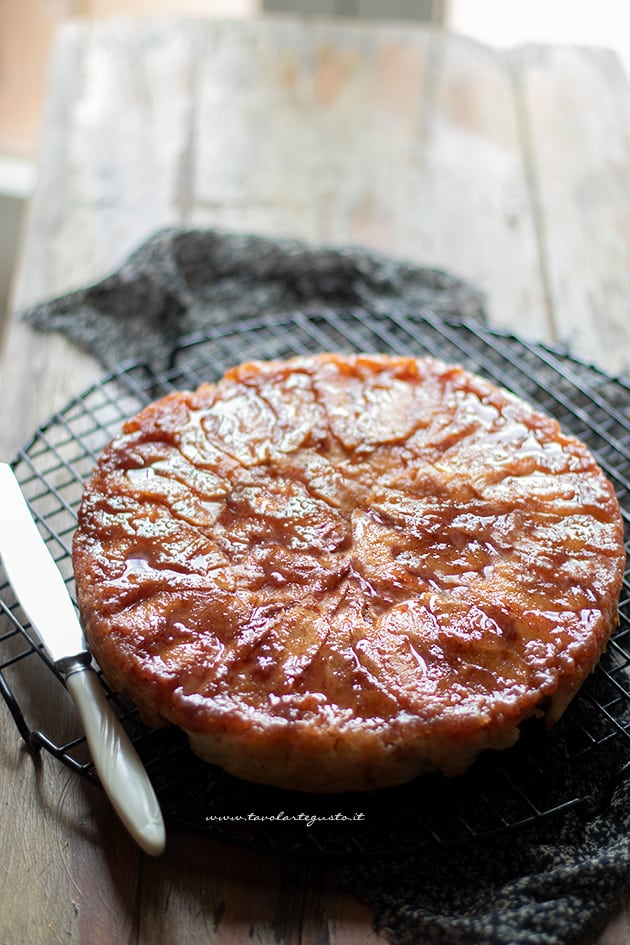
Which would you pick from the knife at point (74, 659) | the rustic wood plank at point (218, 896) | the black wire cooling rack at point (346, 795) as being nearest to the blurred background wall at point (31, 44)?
the black wire cooling rack at point (346, 795)

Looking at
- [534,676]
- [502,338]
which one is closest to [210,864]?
[534,676]

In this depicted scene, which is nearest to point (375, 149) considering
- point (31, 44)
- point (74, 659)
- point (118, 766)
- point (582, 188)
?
point (582, 188)

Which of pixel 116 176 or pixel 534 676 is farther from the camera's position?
pixel 116 176

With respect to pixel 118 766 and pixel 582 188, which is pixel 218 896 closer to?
pixel 118 766

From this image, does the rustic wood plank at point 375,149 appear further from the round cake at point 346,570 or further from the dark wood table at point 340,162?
the round cake at point 346,570

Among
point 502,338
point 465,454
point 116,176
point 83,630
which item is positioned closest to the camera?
point 83,630

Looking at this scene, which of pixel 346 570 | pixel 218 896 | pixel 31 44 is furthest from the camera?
pixel 31 44

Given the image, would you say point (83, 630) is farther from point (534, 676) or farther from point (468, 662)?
point (534, 676)
